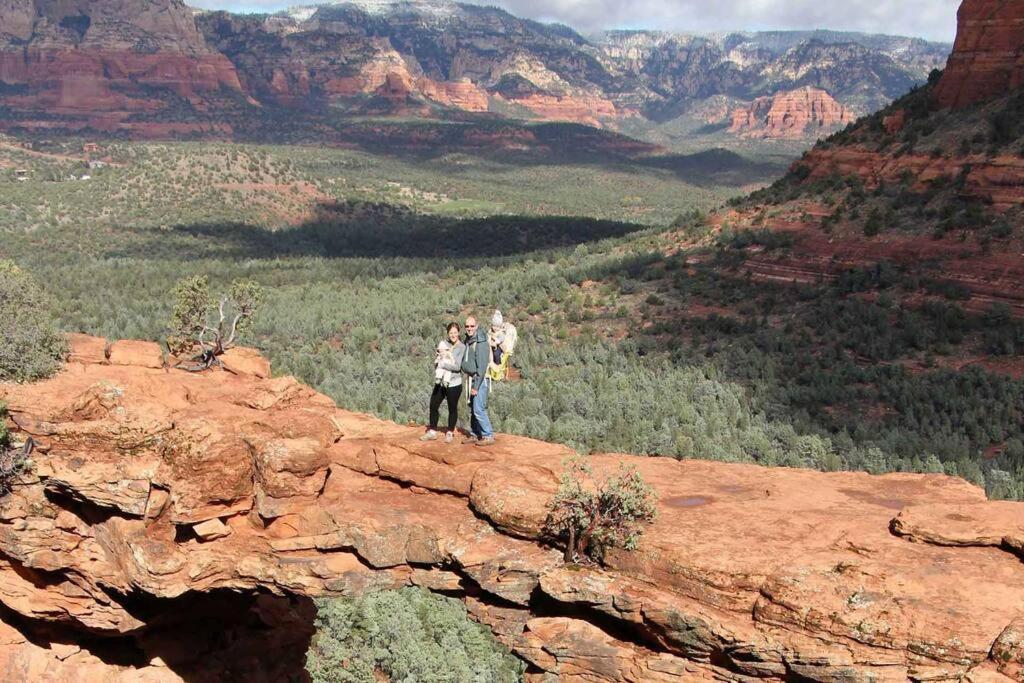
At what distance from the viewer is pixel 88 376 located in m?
13.8

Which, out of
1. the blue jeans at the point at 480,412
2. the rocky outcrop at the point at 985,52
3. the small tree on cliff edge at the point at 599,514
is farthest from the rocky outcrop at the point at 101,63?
the small tree on cliff edge at the point at 599,514

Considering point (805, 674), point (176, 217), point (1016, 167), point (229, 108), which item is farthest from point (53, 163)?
point (805, 674)

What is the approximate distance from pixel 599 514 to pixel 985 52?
41127 mm

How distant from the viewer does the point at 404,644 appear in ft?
47.3

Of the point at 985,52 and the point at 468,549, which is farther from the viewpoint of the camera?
the point at 985,52

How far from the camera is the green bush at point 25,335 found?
13.0m

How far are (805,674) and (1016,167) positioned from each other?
33.9m

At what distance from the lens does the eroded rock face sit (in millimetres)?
8484

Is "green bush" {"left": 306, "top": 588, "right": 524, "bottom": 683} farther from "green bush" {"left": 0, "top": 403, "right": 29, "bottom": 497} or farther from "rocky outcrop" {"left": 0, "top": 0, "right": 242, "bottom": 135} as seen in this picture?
"rocky outcrop" {"left": 0, "top": 0, "right": 242, "bottom": 135}

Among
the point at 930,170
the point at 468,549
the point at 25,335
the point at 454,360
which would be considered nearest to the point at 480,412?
the point at 454,360

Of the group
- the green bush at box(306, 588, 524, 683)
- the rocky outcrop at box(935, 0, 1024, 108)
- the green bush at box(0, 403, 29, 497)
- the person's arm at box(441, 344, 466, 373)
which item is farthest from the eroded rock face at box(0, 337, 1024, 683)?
the rocky outcrop at box(935, 0, 1024, 108)

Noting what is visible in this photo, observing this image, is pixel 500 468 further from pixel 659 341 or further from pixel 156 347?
pixel 659 341

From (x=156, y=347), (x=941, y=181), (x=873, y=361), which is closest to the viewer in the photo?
(x=156, y=347)

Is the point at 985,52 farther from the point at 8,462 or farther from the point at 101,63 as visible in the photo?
the point at 101,63
